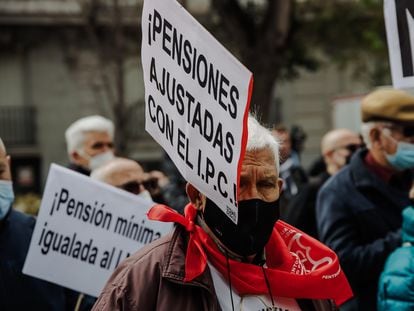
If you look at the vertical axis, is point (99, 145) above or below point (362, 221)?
above

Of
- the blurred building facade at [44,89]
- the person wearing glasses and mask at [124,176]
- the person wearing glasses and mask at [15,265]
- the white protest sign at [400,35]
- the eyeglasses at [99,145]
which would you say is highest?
the blurred building facade at [44,89]

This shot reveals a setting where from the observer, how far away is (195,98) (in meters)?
2.59

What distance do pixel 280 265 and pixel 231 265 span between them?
218mm

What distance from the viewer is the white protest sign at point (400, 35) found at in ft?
11.1

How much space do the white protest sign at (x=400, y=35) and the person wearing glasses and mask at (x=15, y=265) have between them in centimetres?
156

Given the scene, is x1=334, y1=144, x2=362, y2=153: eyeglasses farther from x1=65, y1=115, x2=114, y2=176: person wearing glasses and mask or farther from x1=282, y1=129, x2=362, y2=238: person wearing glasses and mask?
x1=65, y1=115, x2=114, y2=176: person wearing glasses and mask

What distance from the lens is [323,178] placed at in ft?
20.1

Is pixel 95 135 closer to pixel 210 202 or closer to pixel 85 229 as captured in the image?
pixel 85 229

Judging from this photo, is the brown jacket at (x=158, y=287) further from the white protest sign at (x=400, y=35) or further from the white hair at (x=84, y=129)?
the white hair at (x=84, y=129)

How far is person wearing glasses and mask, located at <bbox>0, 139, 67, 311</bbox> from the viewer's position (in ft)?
12.1

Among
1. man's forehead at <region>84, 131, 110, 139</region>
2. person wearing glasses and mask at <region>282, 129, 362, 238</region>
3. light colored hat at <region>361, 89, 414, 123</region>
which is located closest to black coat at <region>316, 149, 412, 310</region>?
light colored hat at <region>361, 89, 414, 123</region>

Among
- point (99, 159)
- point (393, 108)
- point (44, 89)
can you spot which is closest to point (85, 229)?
point (393, 108)

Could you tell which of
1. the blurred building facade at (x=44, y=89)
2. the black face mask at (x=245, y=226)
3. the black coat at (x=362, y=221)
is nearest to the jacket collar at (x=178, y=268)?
the black face mask at (x=245, y=226)

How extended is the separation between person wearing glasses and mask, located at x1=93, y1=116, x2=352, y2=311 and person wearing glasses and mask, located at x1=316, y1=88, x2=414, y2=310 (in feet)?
4.59
